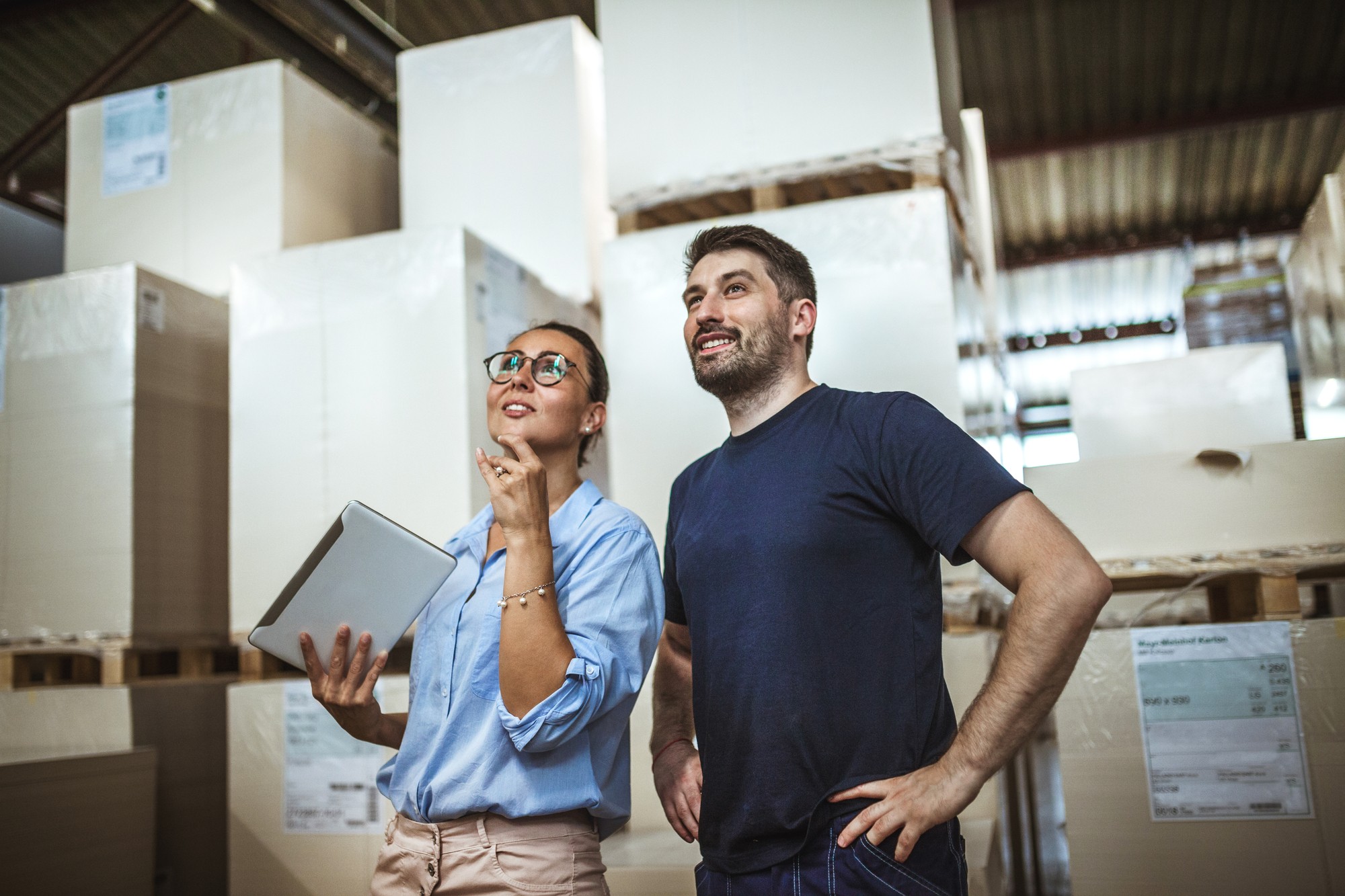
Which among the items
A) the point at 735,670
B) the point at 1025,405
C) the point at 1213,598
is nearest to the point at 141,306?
the point at 735,670

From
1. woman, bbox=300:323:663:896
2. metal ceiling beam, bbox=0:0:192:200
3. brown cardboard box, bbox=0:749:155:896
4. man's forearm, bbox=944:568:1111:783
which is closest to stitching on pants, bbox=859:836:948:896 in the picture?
man's forearm, bbox=944:568:1111:783

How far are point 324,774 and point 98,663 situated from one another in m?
1.13

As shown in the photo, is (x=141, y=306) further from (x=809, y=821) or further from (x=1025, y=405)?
(x=1025, y=405)

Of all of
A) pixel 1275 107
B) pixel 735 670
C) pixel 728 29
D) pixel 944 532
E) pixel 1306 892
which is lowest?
pixel 1306 892

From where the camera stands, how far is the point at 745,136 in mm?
3141

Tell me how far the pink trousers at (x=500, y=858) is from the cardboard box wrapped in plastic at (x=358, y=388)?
141 cm

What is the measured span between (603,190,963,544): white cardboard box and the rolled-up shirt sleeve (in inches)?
47.5

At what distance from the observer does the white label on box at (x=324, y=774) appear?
2953 millimetres

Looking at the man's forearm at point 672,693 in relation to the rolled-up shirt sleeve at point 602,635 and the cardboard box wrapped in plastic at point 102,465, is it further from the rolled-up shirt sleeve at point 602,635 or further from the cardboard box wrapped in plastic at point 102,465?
the cardboard box wrapped in plastic at point 102,465

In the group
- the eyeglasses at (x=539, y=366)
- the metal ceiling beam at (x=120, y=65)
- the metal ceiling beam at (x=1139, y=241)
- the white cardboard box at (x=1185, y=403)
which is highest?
the metal ceiling beam at (x=120, y=65)

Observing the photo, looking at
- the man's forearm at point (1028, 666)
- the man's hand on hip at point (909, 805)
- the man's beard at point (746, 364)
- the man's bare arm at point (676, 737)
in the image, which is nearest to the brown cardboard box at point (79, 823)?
the man's bare arm at point (676, 737)

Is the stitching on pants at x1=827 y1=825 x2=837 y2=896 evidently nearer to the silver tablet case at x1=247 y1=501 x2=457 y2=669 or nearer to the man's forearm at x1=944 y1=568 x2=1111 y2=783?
the man's forearm at x1=944 y1=568 x2=1111 y2=783

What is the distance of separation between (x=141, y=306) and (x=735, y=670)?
270 cm

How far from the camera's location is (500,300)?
133 inches
